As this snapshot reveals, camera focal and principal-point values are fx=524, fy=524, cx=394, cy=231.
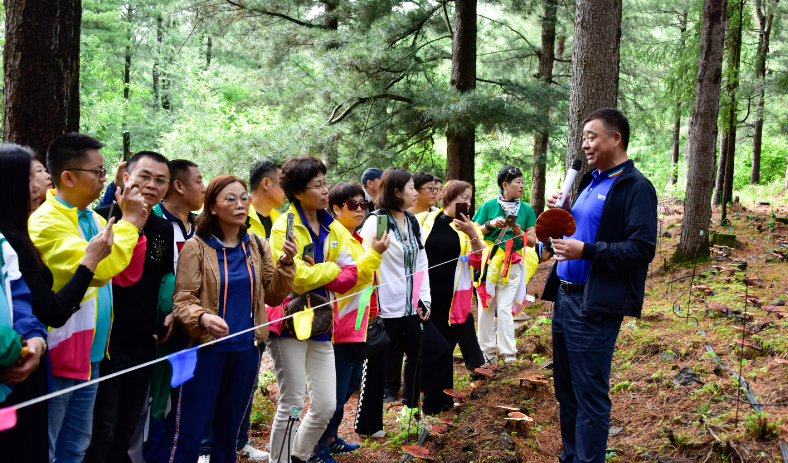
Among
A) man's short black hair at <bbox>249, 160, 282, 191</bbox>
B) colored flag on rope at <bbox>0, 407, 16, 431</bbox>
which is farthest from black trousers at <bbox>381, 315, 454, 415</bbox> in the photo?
colored flag on rope at <bbox>0, 407, 16, 431</bbox>

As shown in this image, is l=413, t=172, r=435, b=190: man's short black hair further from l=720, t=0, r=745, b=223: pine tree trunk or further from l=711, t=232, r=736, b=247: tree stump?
l=720, t=0, r=745, b=223: pine tree trunk

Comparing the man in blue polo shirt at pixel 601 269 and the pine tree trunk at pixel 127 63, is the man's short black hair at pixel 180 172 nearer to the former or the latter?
the man in blue polo shirt at pixel 601 269

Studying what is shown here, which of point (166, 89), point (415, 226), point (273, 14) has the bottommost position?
point (415, 226)

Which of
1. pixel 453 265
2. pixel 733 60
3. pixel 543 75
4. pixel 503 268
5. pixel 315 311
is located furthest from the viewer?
pixel 543 75

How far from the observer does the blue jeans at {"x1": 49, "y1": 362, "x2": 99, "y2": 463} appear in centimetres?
273

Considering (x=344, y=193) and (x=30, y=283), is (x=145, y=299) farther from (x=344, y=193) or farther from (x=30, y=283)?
(x=344, y=193)

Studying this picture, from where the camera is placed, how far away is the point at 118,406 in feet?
10.3

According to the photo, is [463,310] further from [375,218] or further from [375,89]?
[375,89]

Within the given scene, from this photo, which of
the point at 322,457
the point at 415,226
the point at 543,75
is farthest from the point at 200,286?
the point at 543,75

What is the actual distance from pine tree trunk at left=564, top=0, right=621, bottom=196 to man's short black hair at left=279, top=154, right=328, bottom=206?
3382 mm

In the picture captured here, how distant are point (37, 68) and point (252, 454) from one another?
11.5ft

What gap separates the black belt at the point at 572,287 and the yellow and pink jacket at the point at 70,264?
8.57 ft

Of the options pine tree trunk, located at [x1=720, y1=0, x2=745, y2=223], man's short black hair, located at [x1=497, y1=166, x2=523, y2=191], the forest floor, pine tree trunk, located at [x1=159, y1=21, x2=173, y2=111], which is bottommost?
the forest floor

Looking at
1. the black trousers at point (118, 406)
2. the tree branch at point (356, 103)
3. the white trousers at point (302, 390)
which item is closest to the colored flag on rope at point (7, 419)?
the black trousers at point (118, 406)
